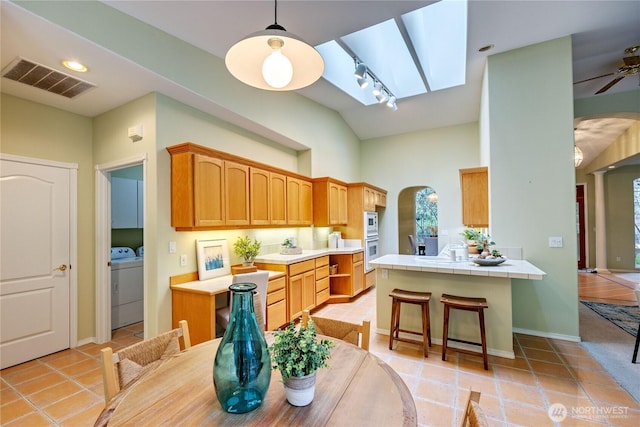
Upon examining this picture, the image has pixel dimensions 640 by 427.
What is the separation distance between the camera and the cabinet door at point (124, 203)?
425cm

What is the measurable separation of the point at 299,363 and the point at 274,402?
8.9 inches

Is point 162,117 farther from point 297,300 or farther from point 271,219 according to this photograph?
point 297,300

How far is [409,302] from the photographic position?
117 inches

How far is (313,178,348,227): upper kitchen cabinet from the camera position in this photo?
521 centimetres

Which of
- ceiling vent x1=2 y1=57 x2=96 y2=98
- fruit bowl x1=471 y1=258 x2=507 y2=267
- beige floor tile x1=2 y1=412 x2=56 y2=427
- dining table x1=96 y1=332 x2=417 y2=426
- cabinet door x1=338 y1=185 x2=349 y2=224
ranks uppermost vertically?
ceiling vent x1=2 y1=57 x2=96 y2=98

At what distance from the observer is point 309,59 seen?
157cm

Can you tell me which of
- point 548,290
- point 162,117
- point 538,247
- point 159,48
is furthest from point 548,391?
point 159,48

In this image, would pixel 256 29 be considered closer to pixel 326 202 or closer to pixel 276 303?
pixel 326 202

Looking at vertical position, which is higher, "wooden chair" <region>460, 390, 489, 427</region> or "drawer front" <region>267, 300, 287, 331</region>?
"wooden chair" <region>460, 390, 489, 427</region>

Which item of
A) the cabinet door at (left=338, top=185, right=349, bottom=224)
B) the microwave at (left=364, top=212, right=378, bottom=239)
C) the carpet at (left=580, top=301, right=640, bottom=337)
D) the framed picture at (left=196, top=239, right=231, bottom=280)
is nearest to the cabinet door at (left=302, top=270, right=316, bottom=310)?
the framed picture at (left=196, top=239, right=231, bottom=280)

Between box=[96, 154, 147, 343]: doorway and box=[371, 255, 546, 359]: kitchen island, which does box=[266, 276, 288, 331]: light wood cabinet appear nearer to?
box=[371, 255, 546, 359]: kitchen island

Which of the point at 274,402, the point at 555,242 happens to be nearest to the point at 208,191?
the point at 274,402

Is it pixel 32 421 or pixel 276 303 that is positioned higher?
pixel 276 303

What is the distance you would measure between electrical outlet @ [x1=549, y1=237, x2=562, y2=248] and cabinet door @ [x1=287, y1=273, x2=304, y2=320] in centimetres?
318
